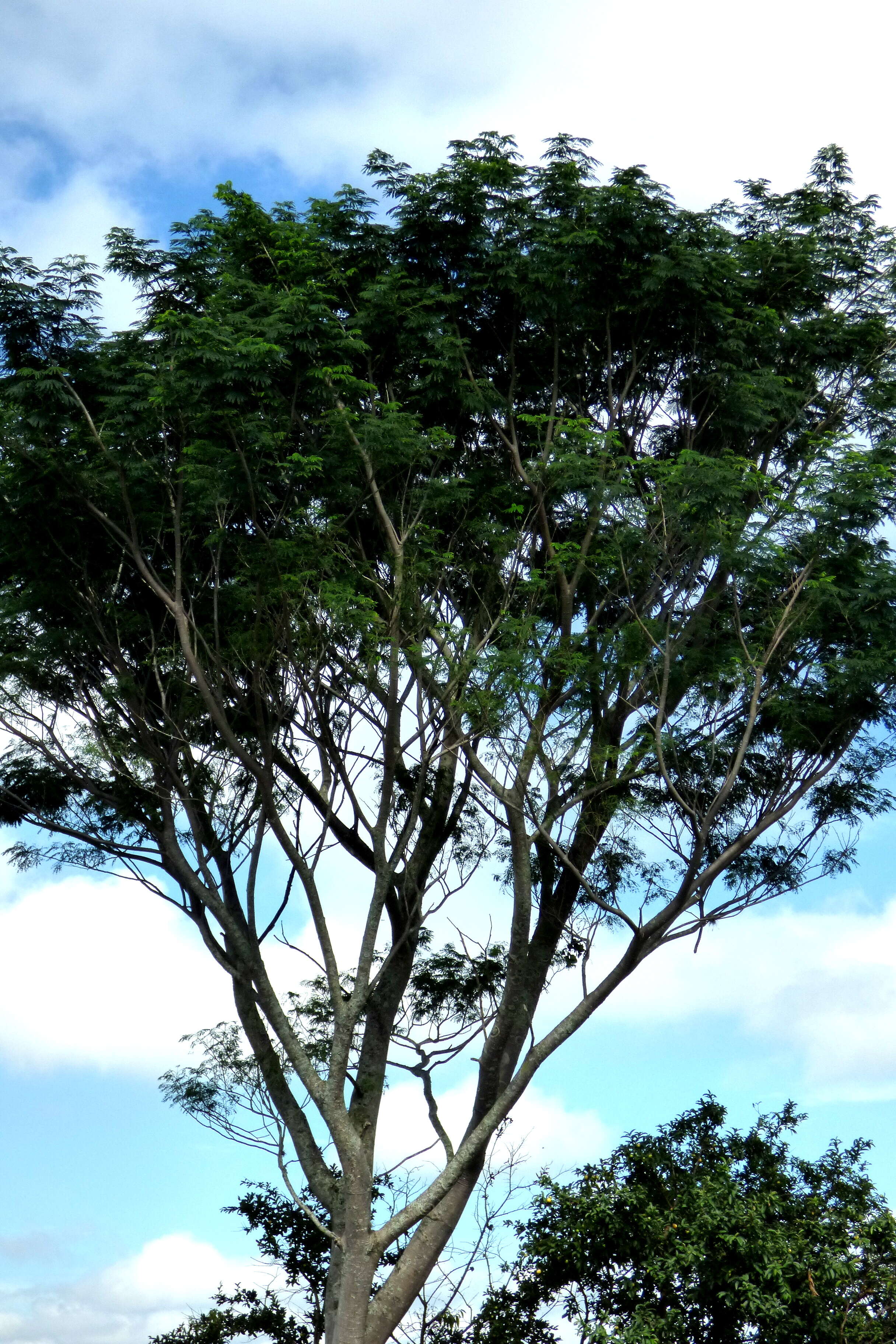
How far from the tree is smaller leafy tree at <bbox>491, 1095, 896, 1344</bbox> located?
110 centimetres

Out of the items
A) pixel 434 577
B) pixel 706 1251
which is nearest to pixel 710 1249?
pixel 706 1251

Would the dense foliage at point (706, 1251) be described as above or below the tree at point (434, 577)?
below

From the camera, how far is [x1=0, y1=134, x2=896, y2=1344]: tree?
10992mm

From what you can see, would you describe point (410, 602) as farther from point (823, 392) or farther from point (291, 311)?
point (823, 392)

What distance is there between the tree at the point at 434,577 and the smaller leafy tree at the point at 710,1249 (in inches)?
43.3

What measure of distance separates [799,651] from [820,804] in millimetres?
1644

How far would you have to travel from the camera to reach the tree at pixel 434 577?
10992mm

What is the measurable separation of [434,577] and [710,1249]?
5721 mm

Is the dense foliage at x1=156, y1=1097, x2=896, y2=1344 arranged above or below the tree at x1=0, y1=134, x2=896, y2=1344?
below

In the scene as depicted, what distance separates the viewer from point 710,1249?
10.5 m

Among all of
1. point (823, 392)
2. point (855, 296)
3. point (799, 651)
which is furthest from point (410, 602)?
point (855, 296)

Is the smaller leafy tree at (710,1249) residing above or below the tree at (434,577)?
below

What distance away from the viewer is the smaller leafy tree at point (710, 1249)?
10.3 metres

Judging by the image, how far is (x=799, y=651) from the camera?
1187cm
